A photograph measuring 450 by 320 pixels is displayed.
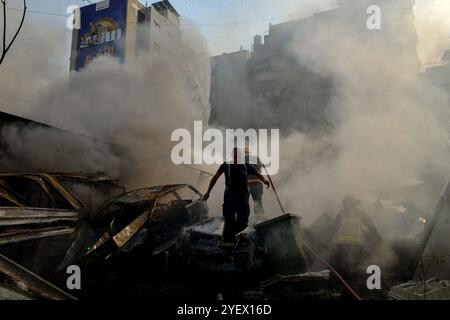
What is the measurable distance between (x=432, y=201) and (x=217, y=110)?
17.3 m

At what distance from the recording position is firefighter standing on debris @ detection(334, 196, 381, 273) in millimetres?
4305

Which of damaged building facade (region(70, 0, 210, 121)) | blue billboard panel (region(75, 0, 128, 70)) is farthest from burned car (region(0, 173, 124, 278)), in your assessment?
blue billboard panel (region(75, 0, 128, 70))

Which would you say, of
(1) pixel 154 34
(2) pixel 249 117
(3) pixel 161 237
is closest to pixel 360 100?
(2) pixel 249 117

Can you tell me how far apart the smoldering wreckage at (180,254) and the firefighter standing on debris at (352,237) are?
3 cm

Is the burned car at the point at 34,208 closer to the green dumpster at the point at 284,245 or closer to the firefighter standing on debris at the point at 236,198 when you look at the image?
the firefighter standing on debris at the point at 236,198

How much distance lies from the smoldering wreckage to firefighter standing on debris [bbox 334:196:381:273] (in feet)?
0.11

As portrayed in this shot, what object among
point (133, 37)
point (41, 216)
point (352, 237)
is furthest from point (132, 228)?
point (133, 37)

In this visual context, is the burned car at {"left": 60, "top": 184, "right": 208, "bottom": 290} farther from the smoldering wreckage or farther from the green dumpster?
the green dumpster

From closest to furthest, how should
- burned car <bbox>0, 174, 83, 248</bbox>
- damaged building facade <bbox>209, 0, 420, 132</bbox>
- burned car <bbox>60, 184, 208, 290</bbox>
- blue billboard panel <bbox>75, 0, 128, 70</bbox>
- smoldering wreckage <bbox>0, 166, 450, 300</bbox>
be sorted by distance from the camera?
smoldering wreckage <bbox>0, 166, 450, 300</bbox> < burned car <bbox>0, 174, 83, 248</bbox> < burned car <bbox>60, 184, 208, 290</bbox> < damaged building facade <bbox>209, 0, 420, 132</bbox> < blue billboard panel <bbox>75, 0, 128, 70</bbox>

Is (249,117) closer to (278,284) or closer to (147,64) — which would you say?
(147,64)

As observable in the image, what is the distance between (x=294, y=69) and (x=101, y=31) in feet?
61.4

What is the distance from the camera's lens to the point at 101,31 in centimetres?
2725

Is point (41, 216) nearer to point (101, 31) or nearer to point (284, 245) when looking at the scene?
point (284, 245)

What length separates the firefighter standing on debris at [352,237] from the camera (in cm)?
430
